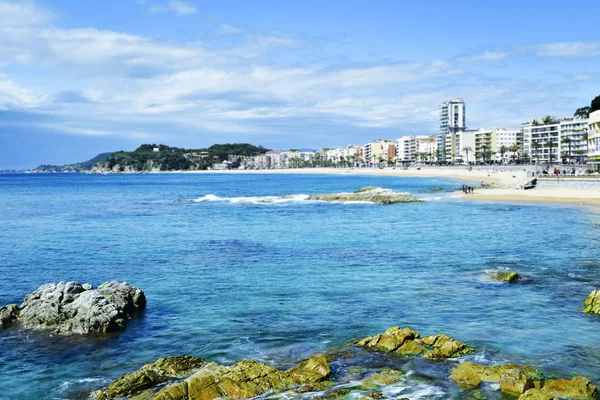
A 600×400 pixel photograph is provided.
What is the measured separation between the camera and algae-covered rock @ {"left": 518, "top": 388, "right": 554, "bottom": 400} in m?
10.9

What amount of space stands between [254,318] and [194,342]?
272cm

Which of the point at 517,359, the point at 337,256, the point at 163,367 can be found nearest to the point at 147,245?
the point at 337,256

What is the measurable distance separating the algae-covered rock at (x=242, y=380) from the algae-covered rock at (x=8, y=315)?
9002 mm

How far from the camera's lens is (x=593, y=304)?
17.9 meters

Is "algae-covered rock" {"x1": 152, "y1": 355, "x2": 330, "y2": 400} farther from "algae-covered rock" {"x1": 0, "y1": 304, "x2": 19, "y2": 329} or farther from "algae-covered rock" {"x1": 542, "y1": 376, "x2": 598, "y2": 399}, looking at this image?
"algae-covered rock" {"x1": 0, "y1": 304, "x2": 19, "y2": 329}

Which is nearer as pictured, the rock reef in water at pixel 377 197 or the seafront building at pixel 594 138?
the rock reef in water at pixel 377 197

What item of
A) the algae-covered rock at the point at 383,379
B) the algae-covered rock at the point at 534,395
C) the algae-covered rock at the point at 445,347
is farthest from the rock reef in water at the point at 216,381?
the algae-covered rock at the point at 534,395

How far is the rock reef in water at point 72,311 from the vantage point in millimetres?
17281

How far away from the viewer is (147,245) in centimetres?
3562

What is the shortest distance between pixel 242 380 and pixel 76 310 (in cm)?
835

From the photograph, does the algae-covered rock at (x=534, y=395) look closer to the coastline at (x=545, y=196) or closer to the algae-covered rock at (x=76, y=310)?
the algae-covered rock at (x=76, y=310)

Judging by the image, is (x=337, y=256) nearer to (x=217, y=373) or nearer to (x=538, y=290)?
(x=538, y=290)

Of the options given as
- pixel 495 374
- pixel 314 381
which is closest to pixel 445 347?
pixel 495 374

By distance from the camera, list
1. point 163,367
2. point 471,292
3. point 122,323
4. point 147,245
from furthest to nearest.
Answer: point 147,245 → point 471,292 → point 122,323 → point 163,367
